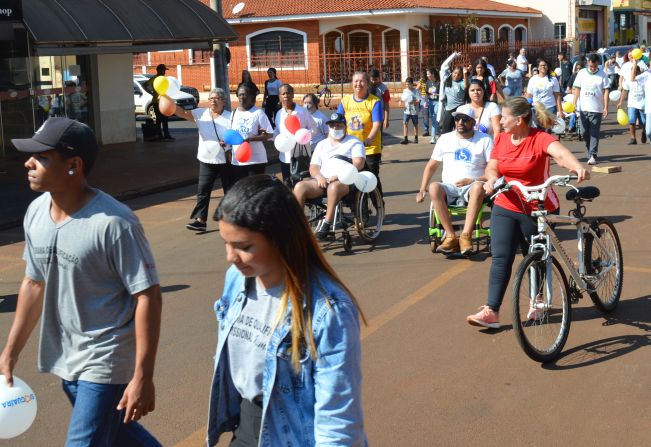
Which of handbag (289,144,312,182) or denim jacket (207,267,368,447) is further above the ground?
handbag (289,144,312,182)

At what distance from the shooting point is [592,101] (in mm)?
15844

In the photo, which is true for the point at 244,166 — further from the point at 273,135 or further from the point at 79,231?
the point at 79,231

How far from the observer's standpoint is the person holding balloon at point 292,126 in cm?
1123

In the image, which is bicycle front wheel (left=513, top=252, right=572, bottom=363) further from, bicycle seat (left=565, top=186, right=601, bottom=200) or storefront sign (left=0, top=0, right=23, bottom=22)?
storefront sign (left=0, top=0, right=23, bottom=22)

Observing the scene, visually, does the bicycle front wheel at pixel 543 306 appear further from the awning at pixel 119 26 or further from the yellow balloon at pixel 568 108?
the yellow balloon at pixel 568 108

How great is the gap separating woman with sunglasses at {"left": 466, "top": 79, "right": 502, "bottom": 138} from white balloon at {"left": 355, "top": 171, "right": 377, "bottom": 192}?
2124mm

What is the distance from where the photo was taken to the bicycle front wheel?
20.0ft

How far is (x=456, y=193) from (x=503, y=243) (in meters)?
2.91

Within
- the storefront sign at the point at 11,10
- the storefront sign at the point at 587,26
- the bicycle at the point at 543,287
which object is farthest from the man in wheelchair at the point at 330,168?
the storefront sign at the point at 587,26

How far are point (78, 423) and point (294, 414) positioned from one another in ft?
3.76

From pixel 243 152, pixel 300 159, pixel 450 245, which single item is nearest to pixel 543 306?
pixel 450 245

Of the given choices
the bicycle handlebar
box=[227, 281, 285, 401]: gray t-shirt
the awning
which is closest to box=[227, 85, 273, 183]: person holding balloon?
the bicycle handlebar

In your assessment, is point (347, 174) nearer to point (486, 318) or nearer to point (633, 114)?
point (486, 318)

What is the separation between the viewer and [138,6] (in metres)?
18.5
